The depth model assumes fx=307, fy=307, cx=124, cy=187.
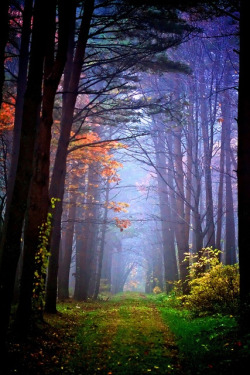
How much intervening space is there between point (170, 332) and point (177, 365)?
275 centimetres

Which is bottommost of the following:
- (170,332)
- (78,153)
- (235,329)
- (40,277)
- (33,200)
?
(170,332)

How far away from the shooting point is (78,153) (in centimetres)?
1516

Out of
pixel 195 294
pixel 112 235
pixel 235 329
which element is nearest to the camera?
pixel 235 329

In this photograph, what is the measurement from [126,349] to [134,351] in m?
0.22

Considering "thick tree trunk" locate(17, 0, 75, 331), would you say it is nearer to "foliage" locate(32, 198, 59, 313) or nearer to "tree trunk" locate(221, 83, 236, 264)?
"foliage" locate(32, 198, 59, 313)

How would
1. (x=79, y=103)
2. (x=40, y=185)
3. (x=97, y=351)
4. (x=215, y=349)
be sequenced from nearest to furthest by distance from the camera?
(x=215, y=349) → (x=97, y=351) → (x=40, y=185) → (x=79, y=103)

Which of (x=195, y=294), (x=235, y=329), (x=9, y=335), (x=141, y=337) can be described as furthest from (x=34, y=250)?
(x=195, y=294)

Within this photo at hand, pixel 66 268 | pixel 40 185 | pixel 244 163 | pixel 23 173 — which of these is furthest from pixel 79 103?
pixel 23 173

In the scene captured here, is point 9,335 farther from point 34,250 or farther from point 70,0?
point 70,0

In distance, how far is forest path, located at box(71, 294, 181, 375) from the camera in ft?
15.4

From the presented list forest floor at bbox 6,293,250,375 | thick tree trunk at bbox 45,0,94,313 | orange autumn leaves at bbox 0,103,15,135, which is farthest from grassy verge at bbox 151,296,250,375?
orange autumn leaves at bbox 0,103,15,135

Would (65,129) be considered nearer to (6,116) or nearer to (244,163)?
(6,116)

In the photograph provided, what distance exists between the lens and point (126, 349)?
577 centimetres

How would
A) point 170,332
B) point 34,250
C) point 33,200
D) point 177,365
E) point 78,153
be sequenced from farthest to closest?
1. point 78,153
2. point 170,332
3. point 33,200
4. point 34,250
5. point 177,365
